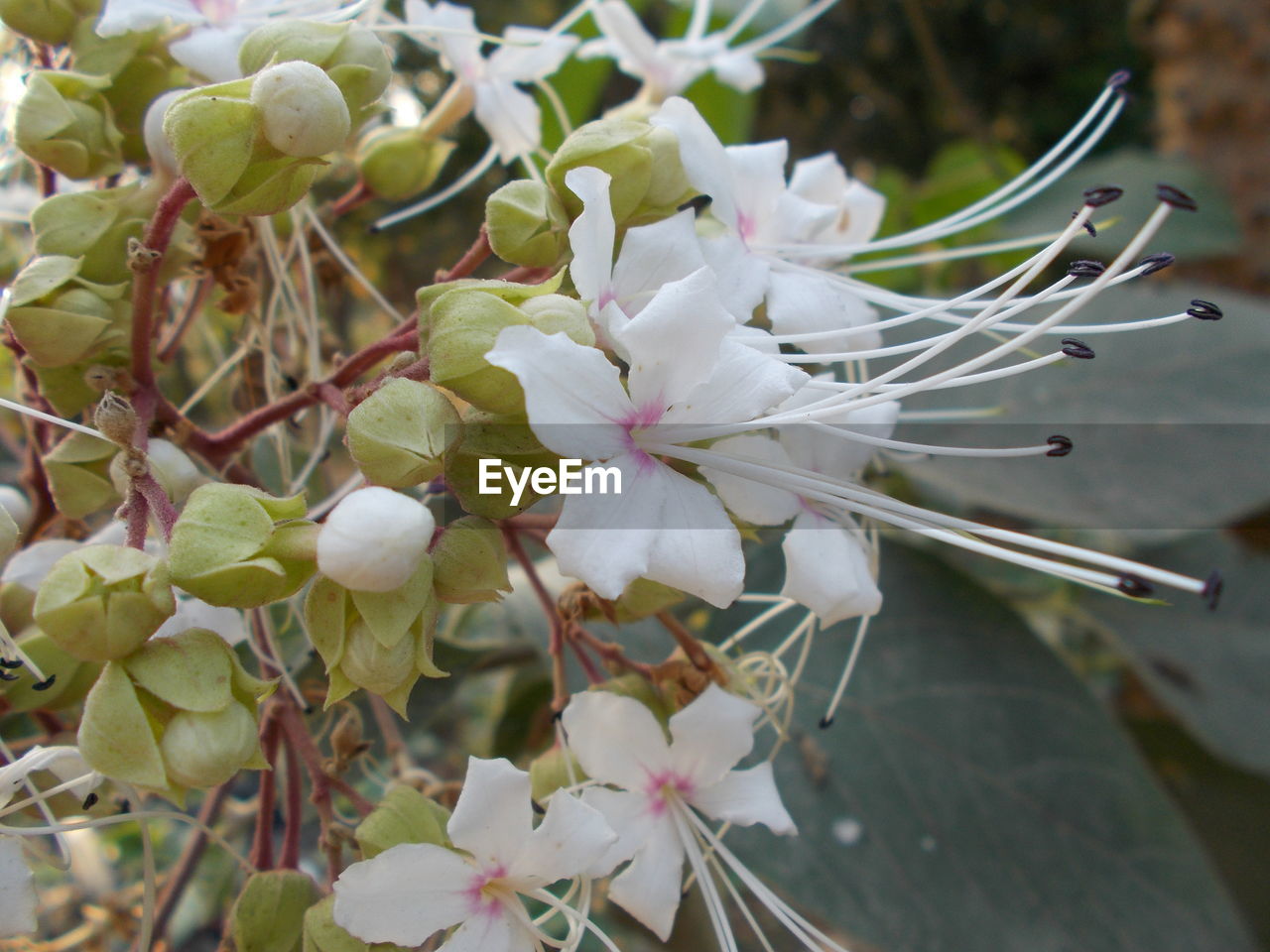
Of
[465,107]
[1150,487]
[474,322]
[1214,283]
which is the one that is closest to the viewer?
[474,322]

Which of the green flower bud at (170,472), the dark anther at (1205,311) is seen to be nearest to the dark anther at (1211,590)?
the dark anther at (1205,311)

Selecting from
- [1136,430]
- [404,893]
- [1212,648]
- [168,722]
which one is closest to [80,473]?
[168,722]

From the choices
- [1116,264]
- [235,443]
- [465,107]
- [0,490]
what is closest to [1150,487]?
[1116,264]

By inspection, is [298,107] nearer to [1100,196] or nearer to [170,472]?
[170,472]

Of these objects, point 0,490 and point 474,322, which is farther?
point 0,490

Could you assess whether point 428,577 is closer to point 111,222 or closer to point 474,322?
point 474,322

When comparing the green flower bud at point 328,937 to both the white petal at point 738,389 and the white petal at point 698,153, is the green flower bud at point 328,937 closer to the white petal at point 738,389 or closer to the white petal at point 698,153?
the white petal at point 738,389
